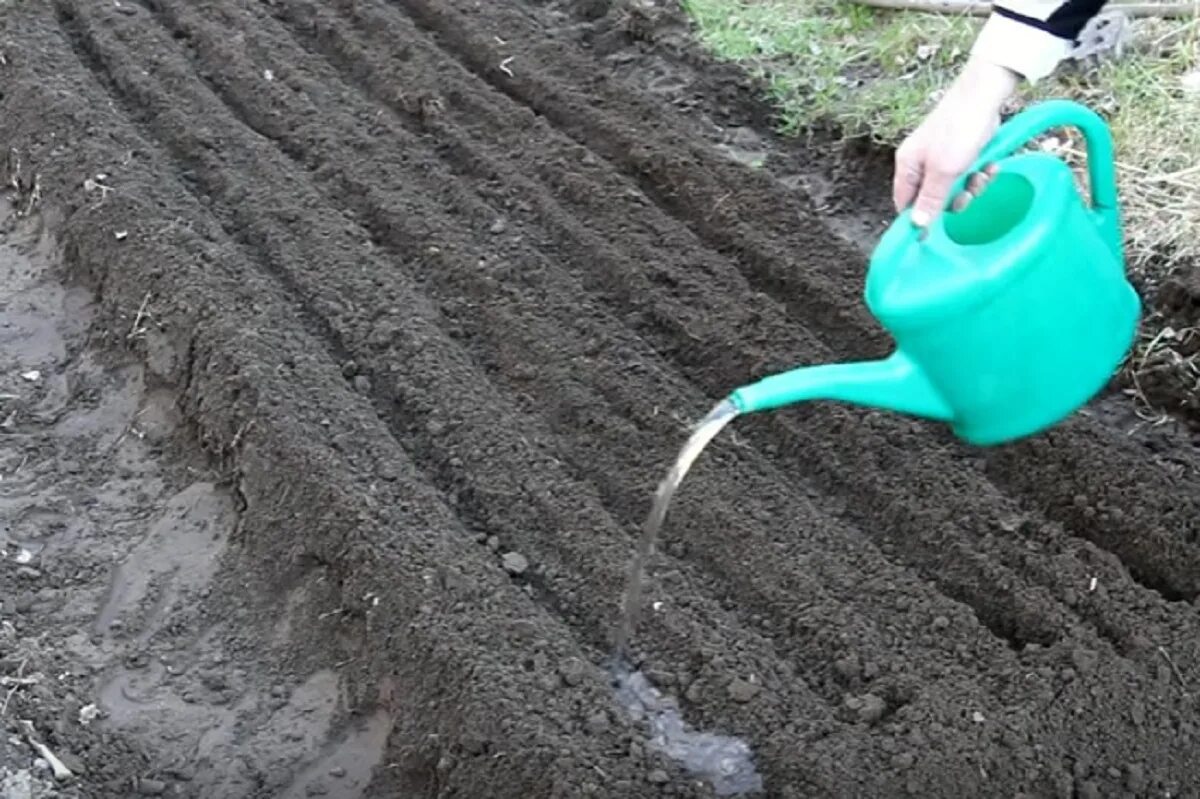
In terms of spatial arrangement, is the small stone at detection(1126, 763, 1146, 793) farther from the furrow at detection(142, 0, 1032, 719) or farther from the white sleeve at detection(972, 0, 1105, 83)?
the white sleeve at detection(972, 0, 1105, 83)

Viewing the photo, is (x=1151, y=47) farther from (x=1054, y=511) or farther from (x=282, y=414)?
(x=282, y=414)

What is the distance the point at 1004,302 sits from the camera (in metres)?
2.20

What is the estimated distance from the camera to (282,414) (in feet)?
9.92

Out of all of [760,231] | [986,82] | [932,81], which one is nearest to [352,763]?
[986,82]

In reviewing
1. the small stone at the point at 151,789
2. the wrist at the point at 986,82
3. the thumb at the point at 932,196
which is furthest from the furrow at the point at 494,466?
the wrist at the point at 986,82

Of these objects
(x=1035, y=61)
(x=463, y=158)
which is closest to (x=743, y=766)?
(x=1035, y=61)

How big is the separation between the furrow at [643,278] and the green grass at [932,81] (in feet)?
2.24

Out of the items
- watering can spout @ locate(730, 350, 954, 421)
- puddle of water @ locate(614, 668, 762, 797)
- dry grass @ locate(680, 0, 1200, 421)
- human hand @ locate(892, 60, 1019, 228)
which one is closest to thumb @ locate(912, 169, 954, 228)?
human hand @ locate(892, 60, 1019, 228)

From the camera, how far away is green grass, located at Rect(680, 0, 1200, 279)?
3377 millimetres

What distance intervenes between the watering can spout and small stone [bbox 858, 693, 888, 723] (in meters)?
0.48

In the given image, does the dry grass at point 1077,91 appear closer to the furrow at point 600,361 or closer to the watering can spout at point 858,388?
the furrow at point 600,361

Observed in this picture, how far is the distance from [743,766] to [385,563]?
757mm

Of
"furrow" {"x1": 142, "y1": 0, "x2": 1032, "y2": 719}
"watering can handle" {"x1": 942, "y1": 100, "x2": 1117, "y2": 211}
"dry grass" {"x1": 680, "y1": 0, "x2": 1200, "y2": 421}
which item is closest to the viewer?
"watering can handle" {"x1": 942, "y1": 100, "x2": 1117, "y2": 211}

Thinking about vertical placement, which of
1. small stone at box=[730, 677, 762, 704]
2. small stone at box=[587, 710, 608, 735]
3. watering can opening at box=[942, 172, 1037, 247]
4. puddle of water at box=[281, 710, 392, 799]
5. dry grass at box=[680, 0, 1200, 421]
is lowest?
puddle of water at box=[281, 710, 392, 799]
